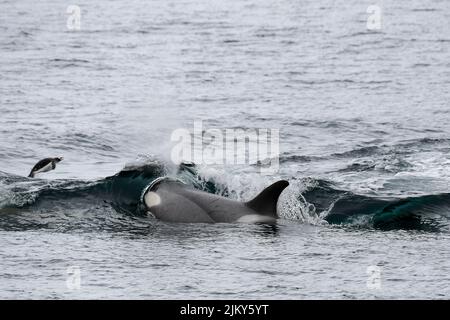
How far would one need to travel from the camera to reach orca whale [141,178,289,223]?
13.8 m

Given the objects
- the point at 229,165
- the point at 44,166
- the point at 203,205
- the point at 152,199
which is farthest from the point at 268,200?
the point at 229,165

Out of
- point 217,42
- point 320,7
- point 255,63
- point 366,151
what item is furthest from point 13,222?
point 320,7

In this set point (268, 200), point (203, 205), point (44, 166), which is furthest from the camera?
point (44, 166)

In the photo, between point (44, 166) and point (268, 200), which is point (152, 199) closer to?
point (268, 200)

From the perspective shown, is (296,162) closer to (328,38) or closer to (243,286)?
(243,286)

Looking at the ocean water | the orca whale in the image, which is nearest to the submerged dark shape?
the ocean water

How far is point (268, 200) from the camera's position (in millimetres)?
13703

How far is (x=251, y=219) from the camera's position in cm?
1378

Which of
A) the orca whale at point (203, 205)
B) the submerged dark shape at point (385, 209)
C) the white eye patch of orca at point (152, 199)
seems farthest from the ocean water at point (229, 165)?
the white eye patch of orca at point (152, 199)

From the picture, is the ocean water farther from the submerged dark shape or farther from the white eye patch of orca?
the white eye patch of orca

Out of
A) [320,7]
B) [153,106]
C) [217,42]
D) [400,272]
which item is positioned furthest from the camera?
[320,7]

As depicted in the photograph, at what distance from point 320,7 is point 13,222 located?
1598 inches

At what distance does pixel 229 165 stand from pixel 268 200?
6.60 meters

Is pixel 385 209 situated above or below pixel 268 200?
below
